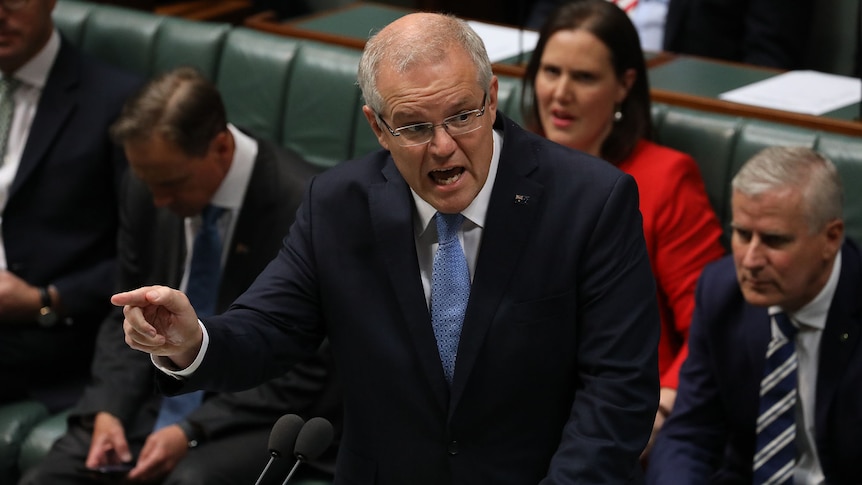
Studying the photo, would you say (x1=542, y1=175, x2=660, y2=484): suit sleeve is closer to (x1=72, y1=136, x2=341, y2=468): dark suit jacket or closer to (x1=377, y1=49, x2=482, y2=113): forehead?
(x1=377, y1=49, x2=482, y2=113): forehead

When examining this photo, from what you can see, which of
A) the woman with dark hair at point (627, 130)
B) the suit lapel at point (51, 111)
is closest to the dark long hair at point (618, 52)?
the woman with dark hair at point (627, 130)

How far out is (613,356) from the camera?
1.76m

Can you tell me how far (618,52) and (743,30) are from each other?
129cm

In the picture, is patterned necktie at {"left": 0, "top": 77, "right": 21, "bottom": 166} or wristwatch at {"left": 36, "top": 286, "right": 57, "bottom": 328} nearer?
wristwatch at {"left": 36, "top": 286, "right": 57, "bottom": 328}

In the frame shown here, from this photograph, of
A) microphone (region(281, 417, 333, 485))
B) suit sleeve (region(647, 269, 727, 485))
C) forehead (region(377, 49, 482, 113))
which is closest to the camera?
microphone (region(281, 417, 333, 485))

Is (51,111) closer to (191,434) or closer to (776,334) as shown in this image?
(191,434)

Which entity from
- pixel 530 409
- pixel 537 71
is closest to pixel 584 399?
pixel 530 409

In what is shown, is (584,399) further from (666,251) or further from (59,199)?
(59,199)

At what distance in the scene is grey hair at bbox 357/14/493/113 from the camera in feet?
5.52

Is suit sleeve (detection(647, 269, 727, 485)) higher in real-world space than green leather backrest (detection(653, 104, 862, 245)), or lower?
lower

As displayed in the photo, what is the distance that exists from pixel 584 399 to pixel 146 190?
5.10 feet

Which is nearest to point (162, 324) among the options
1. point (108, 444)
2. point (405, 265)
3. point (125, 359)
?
point (405, 265)

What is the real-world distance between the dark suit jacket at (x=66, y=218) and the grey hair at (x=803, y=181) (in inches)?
66.3

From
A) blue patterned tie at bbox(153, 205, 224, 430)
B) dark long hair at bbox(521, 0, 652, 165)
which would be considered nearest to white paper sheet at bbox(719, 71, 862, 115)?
dark long hair at bbox(521, 0, 652, 165)
